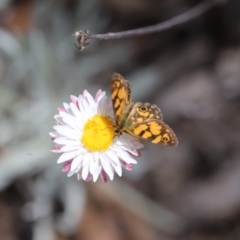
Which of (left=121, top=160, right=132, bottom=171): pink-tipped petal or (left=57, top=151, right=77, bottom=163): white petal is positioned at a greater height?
(left=57, top=151, right=77, bottom=163): white petal

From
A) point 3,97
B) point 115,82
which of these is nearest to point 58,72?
point 3,97

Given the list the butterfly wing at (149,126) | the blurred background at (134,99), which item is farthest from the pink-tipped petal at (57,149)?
the blurred background at (134,99)

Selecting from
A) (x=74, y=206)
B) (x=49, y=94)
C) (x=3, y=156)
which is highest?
(x=49, y=94)

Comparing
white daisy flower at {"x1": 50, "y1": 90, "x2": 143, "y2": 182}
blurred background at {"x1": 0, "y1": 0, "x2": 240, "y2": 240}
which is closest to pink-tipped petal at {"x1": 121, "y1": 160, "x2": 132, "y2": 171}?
white daisy flower at {"x1": 50, "y1": 90, "x2": 143, "y2": 182}

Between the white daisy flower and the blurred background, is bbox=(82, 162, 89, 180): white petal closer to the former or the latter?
the white daisy flower

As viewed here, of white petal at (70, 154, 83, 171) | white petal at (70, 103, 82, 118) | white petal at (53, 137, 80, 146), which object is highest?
white petal at (70, 103, 82, 118)

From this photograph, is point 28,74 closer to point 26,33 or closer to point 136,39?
point 26,33

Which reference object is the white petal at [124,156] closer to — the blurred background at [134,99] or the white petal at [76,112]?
the white petal at [76,112]
